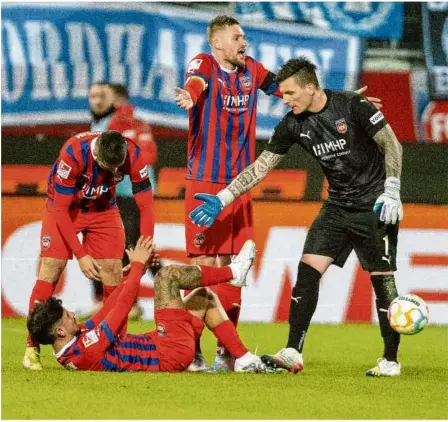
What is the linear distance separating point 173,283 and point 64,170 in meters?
1.12

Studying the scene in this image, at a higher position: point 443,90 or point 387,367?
point 443,90

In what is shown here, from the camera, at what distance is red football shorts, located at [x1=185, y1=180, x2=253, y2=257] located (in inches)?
302

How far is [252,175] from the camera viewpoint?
24.2 ft

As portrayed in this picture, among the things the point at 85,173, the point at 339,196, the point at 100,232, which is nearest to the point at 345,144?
the point at 339,196

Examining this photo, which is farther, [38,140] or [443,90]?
[443,90]

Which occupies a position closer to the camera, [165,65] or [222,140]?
[222,140]

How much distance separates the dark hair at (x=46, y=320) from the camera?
675 centimetres

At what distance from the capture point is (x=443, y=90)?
12.1 meters

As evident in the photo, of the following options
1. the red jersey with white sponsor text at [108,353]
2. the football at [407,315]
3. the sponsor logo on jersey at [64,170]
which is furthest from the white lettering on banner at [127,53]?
the football at [407,315]

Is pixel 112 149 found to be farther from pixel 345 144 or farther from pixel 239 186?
pixel 345 144

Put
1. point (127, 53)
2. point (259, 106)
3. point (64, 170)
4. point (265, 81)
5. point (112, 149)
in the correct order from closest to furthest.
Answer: point (112, 149)
point (64, 170)
point (265, 81)
point (127, 53)
point (259, 106)

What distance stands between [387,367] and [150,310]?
13.7 feet

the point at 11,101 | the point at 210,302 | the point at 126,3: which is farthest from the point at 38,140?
the point at 210,302

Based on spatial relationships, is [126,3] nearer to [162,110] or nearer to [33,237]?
[162,110]
